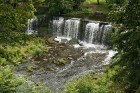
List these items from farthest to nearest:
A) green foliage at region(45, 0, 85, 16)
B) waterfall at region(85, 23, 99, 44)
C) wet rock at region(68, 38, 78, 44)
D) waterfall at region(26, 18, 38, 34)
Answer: green foliage at region(45, 0, 85, 16) → waterfall at region(26, 18, 38, 34) → waterfall at region(85, 23, 99, 44) → wet rock at region(68, 38, 78, 44)

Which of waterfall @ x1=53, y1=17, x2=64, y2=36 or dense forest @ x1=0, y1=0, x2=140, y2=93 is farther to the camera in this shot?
waterfall @ x1=53, y1=17, x2=64, y2=36

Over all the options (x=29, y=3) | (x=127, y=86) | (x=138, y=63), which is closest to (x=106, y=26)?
(x=127, y=86)

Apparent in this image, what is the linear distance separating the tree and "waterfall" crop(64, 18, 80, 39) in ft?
98.8

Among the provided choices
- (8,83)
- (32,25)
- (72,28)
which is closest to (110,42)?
(8,83)

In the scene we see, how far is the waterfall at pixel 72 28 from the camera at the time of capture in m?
48.8

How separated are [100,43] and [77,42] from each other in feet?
11.1

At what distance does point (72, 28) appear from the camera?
1934 inches

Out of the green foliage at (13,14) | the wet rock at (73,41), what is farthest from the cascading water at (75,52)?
the green foliage at (13,14)

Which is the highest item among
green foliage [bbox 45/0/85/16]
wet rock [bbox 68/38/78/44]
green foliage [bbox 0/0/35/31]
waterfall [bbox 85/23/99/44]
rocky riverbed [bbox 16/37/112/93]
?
green foliage [bbox 0/0/35/31]

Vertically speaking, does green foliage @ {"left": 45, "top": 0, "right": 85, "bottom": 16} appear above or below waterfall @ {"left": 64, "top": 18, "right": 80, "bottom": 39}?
above

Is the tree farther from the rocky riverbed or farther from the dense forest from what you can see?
the rocky riverbed

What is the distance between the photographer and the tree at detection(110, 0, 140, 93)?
54.2ft

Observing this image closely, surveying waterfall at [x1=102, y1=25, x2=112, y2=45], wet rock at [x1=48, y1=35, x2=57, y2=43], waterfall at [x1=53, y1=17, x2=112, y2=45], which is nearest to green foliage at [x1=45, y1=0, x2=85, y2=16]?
waterfall at [x1=53, y1=17, x2=112, y2=45]

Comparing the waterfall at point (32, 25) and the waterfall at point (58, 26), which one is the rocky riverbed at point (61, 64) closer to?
the waterfall at point (58, 26)
